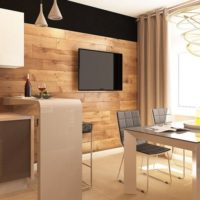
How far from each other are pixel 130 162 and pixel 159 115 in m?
1.08

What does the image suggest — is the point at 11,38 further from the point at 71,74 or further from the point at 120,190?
the point at 120,190

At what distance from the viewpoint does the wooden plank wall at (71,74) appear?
3744 mm

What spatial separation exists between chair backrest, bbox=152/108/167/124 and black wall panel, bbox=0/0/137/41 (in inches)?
71.3

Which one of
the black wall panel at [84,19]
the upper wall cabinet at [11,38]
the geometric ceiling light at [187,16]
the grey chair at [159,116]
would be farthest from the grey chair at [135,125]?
the black wall panel at [84,19]

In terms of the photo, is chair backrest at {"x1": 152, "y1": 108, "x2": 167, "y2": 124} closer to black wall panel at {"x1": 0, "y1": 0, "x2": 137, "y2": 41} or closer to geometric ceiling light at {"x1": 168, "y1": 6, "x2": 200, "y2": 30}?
geometric ceiling light at {"x1": 168, "y1": 6, "x2": 200, "y2": 30}

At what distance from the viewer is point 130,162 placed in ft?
9.95

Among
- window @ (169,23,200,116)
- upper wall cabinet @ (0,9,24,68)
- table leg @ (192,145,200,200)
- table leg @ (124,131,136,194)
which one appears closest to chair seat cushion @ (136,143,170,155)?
table leg @ (124,131,136,194)

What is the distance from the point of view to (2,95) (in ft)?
11.6

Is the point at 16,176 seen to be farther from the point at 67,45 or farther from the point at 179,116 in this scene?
the point at 179,116

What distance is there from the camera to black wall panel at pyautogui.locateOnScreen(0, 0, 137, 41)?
12.3 ft

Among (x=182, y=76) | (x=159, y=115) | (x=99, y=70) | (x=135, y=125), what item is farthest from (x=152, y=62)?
(x=135, y=125)

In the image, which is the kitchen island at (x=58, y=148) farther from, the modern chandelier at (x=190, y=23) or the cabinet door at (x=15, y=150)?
the modern chandelier at (x=190, y=23)

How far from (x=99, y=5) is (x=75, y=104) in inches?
94.8

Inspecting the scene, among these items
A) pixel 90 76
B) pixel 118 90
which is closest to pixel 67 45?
pixel 90 76
